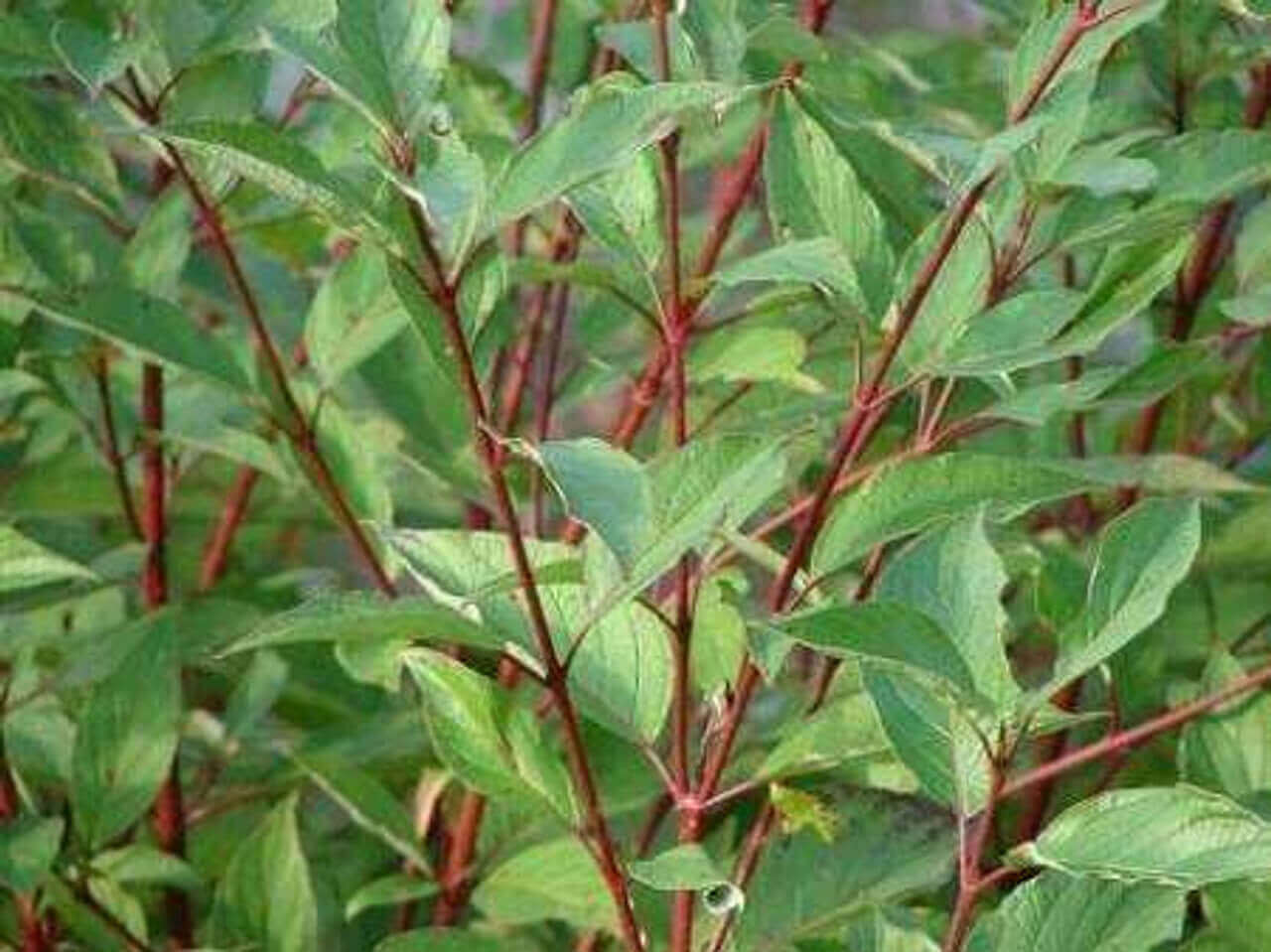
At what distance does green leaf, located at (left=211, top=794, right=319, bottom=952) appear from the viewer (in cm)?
120

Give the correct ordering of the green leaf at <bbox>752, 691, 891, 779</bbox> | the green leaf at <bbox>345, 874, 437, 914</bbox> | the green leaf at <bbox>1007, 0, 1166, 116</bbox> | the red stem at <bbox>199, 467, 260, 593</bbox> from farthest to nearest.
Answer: the red stem at <bbox>199, 467, 260, 593</bbox>
the green leaf at <bbox>345, 874, 437, 914</bbox>
the green leaf at <bbox>752, 691, 891, 779</bbox>
the green leaf at <bbox>1007, 0, 1166, 116</bbox>

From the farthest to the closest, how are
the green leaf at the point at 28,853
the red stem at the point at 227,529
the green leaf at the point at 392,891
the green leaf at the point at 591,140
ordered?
the red stem at the point at 227,529
the green leaf at the point at 392,891
the green leaf at the point at 28,853
the green leaf at the point at 591,140

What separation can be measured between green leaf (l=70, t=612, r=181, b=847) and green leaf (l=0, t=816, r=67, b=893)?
0.07 m

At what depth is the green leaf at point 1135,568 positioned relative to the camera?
0.85 metres

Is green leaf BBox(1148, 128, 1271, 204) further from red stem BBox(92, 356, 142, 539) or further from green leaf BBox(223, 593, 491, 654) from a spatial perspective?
red stem BBox(92, 356, 142, 539)

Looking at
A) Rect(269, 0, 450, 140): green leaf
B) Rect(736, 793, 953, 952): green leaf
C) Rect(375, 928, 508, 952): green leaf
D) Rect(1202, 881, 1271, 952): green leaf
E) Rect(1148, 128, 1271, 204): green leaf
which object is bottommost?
Rect(375, 928, 508, 952): green leaf

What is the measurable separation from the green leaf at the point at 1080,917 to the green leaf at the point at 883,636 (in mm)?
99

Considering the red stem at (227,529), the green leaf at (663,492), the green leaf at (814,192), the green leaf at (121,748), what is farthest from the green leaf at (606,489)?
the red stem at (227,529)

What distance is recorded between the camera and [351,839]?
1.48 metres

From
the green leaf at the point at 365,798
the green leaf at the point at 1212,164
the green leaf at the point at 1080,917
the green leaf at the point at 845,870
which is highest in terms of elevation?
the green leaf at the point at 1212,164

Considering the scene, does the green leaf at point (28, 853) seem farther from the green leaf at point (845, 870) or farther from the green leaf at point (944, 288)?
the green leaf at point (944, 288)

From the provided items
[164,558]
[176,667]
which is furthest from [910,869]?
[164,558]

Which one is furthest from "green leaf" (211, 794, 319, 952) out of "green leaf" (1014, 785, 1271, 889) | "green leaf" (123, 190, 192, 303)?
"green leaf" (1014, 785, 1271, 889)

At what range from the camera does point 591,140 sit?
0.78 m
